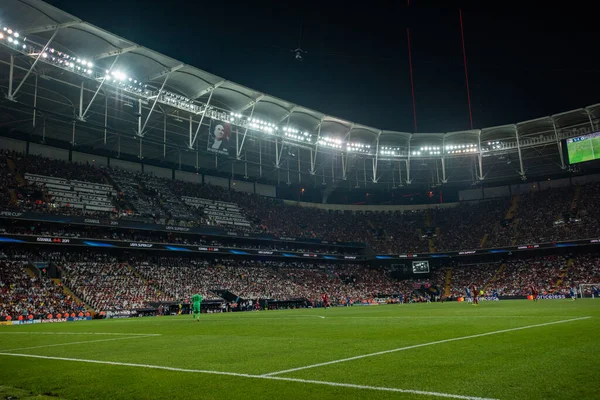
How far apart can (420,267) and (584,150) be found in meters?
26.5

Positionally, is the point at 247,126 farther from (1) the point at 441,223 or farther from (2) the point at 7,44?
(1) the point at 441,223

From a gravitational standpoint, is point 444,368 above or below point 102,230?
below

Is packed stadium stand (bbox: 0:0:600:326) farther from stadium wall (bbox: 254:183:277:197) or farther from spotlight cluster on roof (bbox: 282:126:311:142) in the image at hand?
stadium wall (bbox: 254:183:277:197)

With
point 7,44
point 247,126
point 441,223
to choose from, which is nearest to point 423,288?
point 441,223

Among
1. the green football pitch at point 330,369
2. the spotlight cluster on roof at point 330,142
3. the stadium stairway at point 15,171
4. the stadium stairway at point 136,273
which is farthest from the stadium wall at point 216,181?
the green football pitch at point 330,369

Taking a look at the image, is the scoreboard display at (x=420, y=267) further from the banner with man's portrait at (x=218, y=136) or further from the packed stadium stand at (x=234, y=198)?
the banner with man's portrait at (x=218, y=136)

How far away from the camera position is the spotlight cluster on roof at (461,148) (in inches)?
2432

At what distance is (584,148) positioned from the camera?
50.9m

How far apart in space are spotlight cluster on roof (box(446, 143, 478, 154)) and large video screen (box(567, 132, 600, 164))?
12.0 metres

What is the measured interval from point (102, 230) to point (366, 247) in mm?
38908

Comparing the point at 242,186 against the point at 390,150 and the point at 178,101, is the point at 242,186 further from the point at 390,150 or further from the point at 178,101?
the point at 178,101

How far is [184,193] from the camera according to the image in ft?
187

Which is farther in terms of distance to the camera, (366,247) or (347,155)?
(366,247)

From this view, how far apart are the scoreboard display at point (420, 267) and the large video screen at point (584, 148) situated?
23.9m
